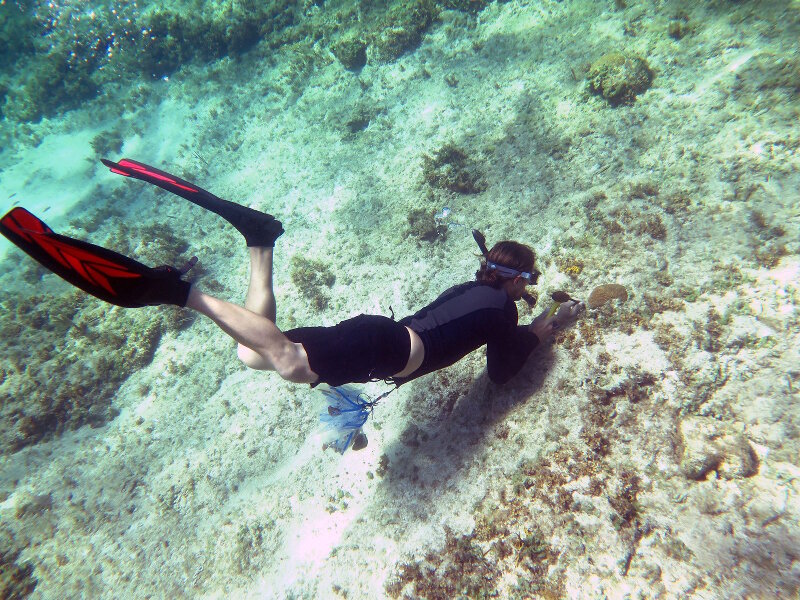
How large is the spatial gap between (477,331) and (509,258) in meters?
0.79

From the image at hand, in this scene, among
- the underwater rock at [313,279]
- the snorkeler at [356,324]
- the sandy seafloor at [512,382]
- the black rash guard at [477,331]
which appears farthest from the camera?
the underwater rock at [313,279]

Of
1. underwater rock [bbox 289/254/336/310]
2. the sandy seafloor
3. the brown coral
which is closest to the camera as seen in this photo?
the sandy seafloor

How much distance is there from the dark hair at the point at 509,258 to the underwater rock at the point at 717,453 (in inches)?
76.5

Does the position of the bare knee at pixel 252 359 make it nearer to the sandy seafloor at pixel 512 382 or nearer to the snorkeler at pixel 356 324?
the snorkeler at pixel 356 324

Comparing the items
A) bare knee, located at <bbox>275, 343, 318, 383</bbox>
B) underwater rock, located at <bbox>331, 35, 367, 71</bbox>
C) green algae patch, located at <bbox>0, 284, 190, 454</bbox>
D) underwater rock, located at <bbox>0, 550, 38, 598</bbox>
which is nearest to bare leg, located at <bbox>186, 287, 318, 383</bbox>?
bare knee, located at <bbox>275, 343, 318, 383</bbox>

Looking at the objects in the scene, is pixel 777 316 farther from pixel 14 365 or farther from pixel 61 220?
pixel 61 220

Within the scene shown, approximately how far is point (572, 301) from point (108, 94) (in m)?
17.9

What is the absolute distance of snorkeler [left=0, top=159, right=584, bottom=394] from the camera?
263cm

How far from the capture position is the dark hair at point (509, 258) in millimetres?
3541

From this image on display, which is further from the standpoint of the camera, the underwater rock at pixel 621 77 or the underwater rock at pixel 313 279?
the underwater rock at pixel 313 279

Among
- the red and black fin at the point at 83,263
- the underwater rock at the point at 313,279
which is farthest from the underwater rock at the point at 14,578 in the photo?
the red and black fin at the point at 83,263

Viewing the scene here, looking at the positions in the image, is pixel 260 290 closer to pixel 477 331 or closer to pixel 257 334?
pixel 257 334

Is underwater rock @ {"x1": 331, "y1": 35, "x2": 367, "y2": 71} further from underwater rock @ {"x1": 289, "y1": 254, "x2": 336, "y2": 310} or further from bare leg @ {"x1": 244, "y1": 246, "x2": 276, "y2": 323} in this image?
bare leg @ {"x1": 244, "y1": 246, "x2": 276, "y2": 323}

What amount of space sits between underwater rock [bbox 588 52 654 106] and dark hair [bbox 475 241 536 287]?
4.22 meters
